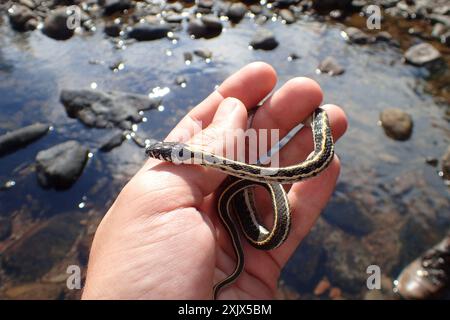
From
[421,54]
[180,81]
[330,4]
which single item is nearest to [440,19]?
[421,54]

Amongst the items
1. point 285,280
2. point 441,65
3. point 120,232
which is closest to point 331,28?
point 441,65

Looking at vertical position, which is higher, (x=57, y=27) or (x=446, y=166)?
(x=446, y=166)

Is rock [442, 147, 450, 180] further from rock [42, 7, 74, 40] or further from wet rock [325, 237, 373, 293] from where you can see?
rock [42, 7, 74, 40]

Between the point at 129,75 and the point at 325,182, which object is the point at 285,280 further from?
the point at 129,75

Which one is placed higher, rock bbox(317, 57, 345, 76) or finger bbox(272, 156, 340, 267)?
finger bbox(272, 156, 340, 267)

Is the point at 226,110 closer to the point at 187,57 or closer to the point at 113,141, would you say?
the point at 113,141

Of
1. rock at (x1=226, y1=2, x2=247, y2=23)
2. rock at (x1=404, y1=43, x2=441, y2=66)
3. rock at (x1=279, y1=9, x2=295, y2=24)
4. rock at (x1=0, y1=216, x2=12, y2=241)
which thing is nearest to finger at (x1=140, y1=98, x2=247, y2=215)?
rock at (x1=0, y1=216, x2=12, y2=241)
